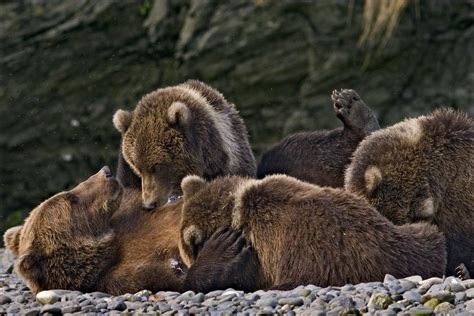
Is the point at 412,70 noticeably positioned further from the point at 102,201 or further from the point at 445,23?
the point at 102,201

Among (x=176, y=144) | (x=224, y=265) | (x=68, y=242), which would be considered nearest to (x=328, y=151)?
(x=176, y=144)

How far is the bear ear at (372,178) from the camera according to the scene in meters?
7.85

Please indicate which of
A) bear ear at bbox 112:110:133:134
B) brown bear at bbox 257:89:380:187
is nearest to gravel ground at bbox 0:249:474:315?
bear ear at bbox 112:110:133:134

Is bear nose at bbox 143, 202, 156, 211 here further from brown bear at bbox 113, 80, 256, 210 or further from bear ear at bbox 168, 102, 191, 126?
bear ear at bbox 168, 102, 191, 126

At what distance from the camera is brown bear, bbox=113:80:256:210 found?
8.87 m

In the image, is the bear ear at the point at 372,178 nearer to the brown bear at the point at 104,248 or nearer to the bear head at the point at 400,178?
the bear head at the point at 400,178

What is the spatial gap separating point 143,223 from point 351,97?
8.20 ft

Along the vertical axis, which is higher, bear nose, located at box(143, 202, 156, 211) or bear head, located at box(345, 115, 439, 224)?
bear head, located at box(345, 115, 439, 224)

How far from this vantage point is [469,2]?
12562 millimetres

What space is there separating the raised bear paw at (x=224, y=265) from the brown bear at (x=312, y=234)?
52 millimetres

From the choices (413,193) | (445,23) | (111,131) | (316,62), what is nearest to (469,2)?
(445,23)

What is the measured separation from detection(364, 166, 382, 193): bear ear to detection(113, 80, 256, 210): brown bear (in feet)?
4.60

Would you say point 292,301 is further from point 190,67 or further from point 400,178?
point 190,67

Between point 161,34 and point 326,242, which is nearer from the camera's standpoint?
point 326,242
